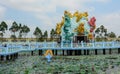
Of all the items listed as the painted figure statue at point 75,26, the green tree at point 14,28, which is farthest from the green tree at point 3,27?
the painted figure statue at point 75,26

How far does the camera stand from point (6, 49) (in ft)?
124

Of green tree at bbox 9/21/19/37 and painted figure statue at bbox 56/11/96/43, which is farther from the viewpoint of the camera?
green tree at bbox 9/21/19/37

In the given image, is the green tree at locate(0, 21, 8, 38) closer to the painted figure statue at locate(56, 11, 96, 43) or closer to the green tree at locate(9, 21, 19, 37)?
the green tree at locate(9, 21, 19, 37)

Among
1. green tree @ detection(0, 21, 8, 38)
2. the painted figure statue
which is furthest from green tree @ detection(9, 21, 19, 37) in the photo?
the painted figure statue

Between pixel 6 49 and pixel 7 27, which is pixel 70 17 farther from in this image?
pixel 7 27

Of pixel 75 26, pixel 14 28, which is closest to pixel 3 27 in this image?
pixel 14 28

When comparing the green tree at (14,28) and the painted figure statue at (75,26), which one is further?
the green tree at (14,28)

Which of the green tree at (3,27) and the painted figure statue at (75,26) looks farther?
the green tree at (3,27)

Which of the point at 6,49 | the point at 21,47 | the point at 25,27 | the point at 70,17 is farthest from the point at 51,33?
the point at 6,49

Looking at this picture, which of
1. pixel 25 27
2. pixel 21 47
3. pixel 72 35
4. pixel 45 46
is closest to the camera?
pixel 21 47

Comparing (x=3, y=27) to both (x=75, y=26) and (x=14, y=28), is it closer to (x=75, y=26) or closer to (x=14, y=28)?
(x=14, y=28)

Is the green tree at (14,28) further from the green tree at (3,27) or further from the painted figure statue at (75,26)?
the painted figure statue at (75,26)

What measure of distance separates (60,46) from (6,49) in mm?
15214

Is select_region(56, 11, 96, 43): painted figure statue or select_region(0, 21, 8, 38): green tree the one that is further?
select_region(0, 21, 8, 38): green tree
